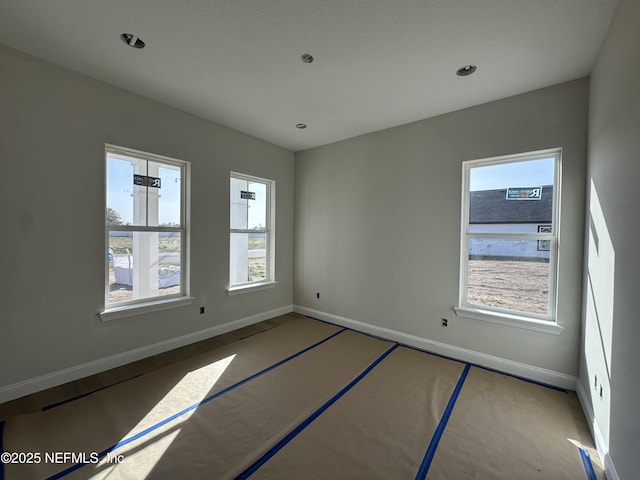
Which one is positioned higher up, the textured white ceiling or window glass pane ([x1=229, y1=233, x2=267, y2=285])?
the textured white ceiling

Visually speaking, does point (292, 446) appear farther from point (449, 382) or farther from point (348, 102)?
point (348, 102)

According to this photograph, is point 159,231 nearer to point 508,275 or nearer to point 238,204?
point 238,204

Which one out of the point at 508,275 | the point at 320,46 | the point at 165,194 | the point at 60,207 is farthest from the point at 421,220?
the point at 60,207

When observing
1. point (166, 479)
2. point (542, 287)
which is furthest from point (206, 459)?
point (542, 287)

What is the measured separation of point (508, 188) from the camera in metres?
2.88

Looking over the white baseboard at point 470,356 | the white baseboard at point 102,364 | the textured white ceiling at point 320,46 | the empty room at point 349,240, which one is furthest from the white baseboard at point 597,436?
the white baseboard at point 102,364

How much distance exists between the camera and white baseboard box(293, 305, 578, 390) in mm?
2555

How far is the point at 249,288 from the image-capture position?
4090mm

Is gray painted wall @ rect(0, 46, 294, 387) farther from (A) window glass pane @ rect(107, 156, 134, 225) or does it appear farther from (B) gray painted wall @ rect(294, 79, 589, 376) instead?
(B) gray painted wall @ rect(294, 79, 589, 376)

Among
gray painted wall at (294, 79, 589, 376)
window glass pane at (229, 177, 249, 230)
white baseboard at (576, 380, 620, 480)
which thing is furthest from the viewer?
window glass pane at (229, 177, 249, 230)

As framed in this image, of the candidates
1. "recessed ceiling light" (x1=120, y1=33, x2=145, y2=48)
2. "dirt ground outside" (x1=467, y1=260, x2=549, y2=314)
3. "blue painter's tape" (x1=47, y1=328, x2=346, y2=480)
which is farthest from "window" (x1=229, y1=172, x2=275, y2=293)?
"dirt ground outside" (x1=467, y1=260, x2=549, y2=314)

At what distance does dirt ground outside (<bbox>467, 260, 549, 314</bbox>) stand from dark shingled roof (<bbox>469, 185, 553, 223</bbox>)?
0.46 meters

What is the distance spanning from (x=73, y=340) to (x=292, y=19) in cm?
333

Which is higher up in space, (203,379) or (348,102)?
(348,102)
